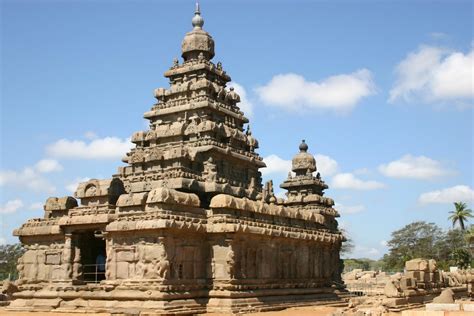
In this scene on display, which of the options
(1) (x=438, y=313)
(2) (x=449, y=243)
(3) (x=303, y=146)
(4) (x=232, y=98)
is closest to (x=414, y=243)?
(2) (x=449, y=243)

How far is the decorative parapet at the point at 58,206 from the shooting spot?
2895 cm

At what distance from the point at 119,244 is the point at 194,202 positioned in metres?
3.71

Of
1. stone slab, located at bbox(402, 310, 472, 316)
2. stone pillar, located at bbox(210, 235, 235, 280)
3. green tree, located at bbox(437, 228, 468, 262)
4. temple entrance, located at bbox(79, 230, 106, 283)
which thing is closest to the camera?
stone slab, located at bbox(402, 310, 472, 316)

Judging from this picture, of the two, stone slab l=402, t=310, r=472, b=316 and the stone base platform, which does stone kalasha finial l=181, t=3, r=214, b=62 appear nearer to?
the stone base platform

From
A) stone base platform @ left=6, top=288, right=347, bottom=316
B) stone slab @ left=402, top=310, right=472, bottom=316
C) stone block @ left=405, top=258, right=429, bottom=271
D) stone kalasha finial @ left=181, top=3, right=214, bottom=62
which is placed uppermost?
stone kalasha finial @ left=181, top=3, right=214, bottom=62

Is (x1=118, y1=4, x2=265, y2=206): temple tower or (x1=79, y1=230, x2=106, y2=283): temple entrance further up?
(x1=118, y1=4, x2=265, y2=206): temple tower

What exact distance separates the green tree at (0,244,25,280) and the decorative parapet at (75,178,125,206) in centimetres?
5226

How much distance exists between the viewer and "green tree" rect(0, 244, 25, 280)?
246 ft

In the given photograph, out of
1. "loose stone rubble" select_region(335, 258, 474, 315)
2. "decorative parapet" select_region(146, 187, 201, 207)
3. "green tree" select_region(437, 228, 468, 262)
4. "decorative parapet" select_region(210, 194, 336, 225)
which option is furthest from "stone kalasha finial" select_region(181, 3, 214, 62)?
"green tree" select_region(437, 228, 468, 262)

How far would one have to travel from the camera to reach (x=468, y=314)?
15086 millimetres

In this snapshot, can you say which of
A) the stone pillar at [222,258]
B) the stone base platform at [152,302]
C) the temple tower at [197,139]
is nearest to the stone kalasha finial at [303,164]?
the temple tower at [197,139]

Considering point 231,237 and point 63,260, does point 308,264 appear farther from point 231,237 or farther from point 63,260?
point 63,260

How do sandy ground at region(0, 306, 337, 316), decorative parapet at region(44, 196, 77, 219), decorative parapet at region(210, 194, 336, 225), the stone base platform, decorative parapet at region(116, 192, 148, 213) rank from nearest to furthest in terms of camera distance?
the stone base platform
decorative parapet at region(116, 192, 148, 213)
sandy ground at region(0, 306, 337, 316)
decorative parapet at region(210, 194, 336, 225)
decorative parapet at region(44, 196, 77, 219)

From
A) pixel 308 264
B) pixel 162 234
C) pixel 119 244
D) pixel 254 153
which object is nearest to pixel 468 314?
pixel 162 234
